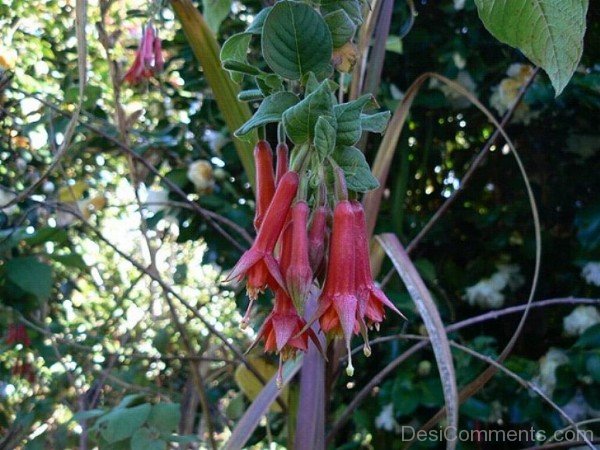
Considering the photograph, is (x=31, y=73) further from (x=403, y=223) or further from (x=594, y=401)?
(x=594, y=401)

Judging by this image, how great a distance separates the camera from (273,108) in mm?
326

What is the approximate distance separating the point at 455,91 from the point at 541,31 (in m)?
0.88

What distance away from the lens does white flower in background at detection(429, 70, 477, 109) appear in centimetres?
117

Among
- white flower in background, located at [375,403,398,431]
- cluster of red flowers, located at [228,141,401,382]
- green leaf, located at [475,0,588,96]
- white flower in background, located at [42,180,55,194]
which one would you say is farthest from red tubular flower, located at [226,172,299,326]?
white flower in background, located at [42,180,55,194]

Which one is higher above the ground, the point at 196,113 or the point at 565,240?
the point at 196,113

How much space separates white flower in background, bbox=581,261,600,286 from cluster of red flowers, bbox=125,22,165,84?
28.1 inches

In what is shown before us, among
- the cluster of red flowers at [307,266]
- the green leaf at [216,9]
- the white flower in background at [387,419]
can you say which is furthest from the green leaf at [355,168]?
the white flower in background at [387,419]

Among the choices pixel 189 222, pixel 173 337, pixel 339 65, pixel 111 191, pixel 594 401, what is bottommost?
pixel 339 65

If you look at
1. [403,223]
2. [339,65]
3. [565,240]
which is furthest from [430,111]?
[339,65]

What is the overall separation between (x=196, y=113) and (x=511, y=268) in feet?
2.00

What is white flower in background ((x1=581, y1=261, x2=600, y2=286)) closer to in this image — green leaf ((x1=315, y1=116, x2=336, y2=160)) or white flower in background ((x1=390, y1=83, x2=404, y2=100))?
white flower in background ((x1=390, y1=83, x2=404, y2=100))

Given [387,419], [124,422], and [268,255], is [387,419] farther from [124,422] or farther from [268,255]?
[268,255]

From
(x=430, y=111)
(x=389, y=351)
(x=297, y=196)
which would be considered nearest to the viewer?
(x=297, y=196)

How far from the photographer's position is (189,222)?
1.14 m
